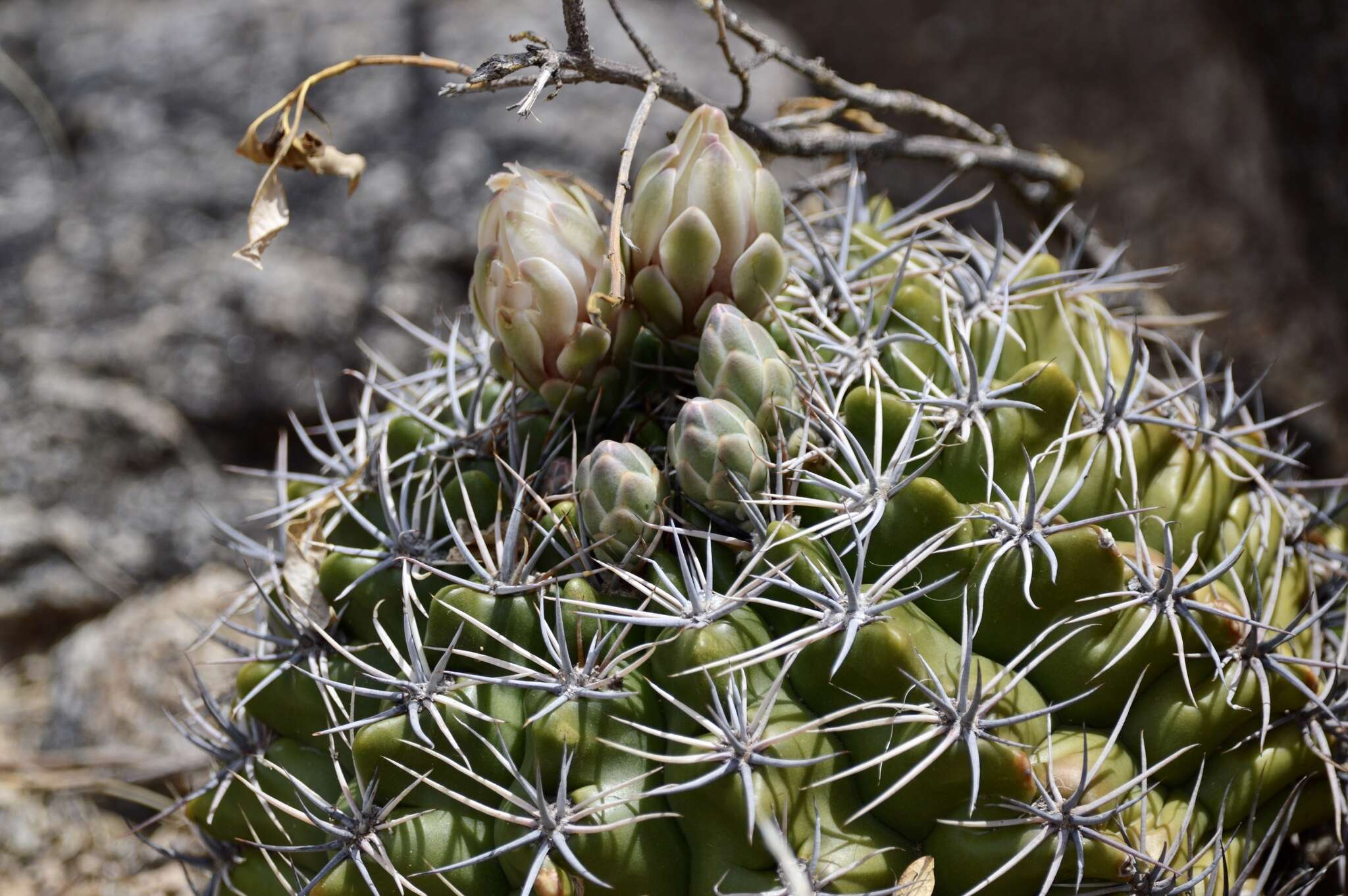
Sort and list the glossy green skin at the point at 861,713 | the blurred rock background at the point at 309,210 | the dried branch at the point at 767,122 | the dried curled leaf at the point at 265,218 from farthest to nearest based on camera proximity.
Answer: the blurred rock background at the point at 309,210, the dried curled leaf at the point at 265,218, the dried branch at the point at 767,122, the glossy green skin at the point at 861,713

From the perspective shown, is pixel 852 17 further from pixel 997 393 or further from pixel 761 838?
pixel 761 838

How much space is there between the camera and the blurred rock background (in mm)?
2461

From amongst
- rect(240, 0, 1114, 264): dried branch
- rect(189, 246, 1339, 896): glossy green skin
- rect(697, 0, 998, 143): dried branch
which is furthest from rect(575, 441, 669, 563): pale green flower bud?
rect(697, 0, 998, 143): dried branch

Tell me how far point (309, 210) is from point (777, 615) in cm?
201

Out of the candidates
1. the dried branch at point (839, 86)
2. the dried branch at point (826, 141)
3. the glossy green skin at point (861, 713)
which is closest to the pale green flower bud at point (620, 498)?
the glossy green skin at point (861, 713)

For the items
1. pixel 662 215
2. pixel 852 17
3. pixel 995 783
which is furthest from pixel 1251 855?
pixel 852 17

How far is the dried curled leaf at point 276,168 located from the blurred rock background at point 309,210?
1.22 m

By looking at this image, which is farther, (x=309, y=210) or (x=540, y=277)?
(x=309, y=210)

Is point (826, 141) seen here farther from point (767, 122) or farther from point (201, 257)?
point (201, 257)

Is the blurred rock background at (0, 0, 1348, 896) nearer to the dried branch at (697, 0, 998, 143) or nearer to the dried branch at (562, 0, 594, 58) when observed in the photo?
the dried branch at (697, 0, 998, 143)

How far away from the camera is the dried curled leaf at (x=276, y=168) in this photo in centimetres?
119

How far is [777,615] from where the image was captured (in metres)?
1.01

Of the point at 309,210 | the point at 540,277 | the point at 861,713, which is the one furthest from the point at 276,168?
the point at 309,210

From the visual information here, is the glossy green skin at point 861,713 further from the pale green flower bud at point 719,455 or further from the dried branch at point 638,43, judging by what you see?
the dried branch at point 638,43
